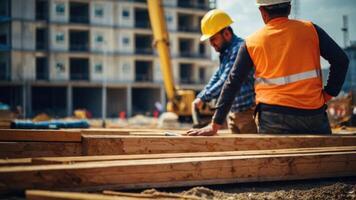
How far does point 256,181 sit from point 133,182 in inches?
40.6

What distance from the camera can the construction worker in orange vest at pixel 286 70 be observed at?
4277 mm

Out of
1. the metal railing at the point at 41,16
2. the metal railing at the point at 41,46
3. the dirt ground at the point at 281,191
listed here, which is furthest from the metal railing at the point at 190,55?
the dirt ground at the point at 281,191

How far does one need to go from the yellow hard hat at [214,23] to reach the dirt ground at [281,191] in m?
2.78

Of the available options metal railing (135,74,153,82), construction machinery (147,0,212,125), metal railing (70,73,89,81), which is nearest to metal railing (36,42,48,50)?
metal railing (70,73,89,81)

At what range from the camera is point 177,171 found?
3199mm

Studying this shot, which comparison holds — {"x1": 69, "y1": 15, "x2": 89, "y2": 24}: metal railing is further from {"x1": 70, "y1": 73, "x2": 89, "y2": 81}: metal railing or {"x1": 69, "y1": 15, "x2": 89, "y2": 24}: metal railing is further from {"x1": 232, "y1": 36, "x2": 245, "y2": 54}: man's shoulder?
{"x1": 232, "y1": 36, "x2": 245, "y2": 54}: man's shoulder

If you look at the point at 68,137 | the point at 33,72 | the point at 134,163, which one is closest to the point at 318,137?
the point at 134,163

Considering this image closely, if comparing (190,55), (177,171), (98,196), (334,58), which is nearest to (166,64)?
(334,58)

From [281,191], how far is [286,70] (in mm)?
1378

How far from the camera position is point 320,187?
11.5 feet

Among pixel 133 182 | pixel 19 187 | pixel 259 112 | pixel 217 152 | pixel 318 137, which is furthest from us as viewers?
pixel 259 112

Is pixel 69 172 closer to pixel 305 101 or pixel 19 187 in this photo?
pixel 19 187

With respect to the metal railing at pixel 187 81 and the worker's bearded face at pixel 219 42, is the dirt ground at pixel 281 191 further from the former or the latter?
the metal railing at pixel 187 81

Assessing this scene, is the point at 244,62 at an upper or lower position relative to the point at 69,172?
upper
